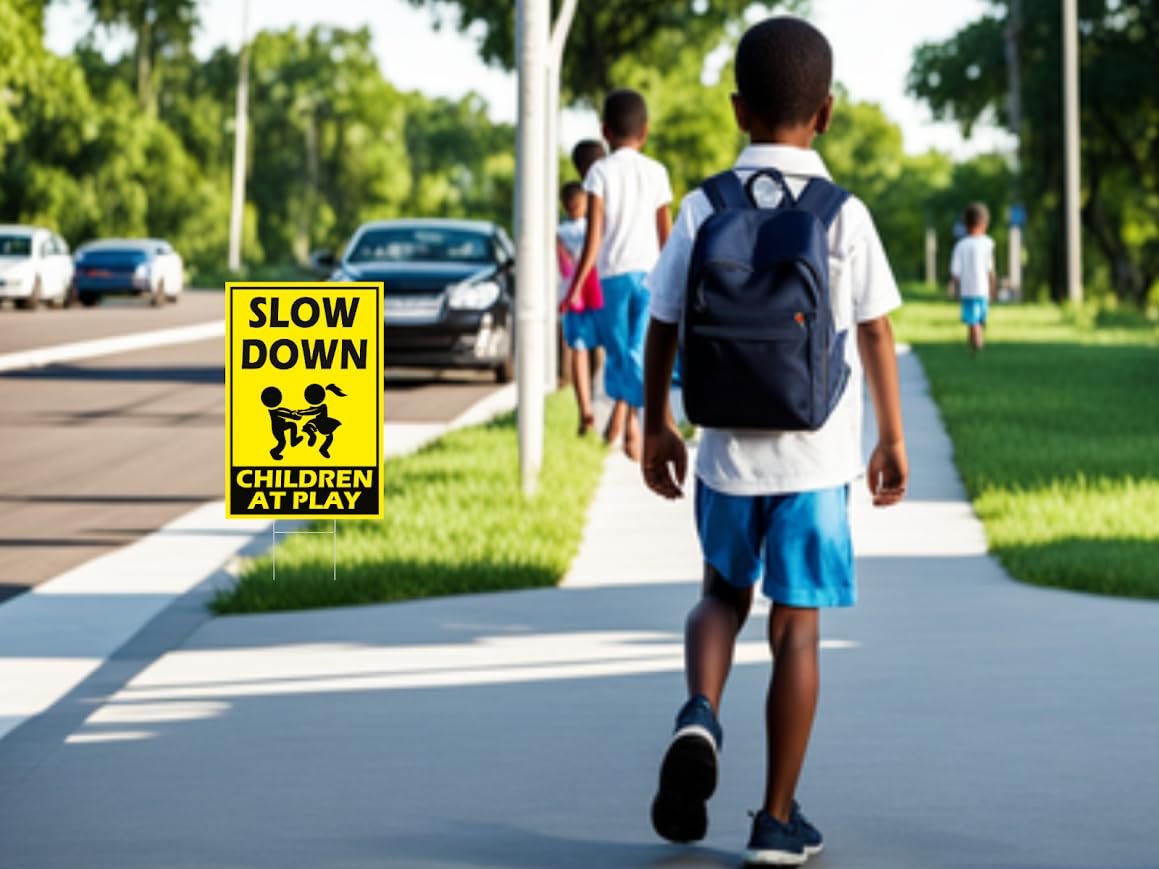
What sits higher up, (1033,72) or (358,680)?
(1033,72)

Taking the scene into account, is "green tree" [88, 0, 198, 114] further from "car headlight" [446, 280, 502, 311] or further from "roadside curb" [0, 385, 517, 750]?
"roadside curb" [0, 385, 517, 750]

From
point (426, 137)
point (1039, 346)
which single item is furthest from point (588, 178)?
point (426, 137)

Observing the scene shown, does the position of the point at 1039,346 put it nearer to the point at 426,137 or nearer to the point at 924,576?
the point at 924,576

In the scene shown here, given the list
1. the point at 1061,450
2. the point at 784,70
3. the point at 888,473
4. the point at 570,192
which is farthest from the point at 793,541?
the point at 570,192

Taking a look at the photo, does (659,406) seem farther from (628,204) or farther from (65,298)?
(65,298)

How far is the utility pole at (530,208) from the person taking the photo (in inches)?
513

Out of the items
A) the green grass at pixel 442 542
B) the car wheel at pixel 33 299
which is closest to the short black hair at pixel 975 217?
the green grass at pixel 442 542

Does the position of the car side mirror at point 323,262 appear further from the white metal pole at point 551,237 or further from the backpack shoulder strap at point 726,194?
the backpack shoulder strap at point 726,194

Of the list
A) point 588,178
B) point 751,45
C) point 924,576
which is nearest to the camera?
point 751,45

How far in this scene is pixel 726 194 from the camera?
556cm

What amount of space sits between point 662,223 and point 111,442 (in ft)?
24.3

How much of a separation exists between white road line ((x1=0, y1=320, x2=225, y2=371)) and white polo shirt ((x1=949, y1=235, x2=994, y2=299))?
36.6ft

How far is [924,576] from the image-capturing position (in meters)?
10.8

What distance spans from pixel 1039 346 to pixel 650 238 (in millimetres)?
20275
